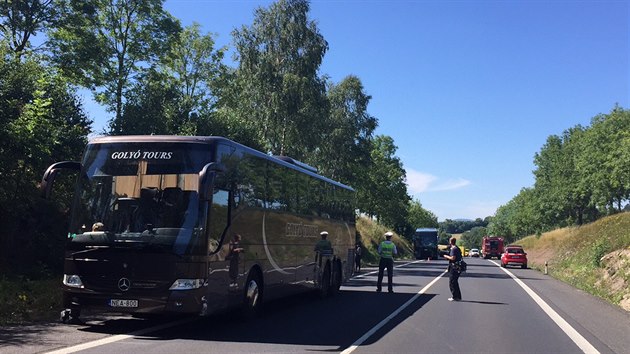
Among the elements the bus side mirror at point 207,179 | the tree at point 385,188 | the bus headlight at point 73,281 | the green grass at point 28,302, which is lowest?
the green grass at point 28,302

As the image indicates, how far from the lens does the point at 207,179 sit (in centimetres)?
806

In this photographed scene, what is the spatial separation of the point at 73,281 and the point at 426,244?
52.9 metres

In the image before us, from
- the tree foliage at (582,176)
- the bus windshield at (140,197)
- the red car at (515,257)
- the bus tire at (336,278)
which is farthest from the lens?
the tree foliage at (582,176)

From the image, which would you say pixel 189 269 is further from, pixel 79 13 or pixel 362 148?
pixel 362 148

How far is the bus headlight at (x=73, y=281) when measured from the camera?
875 centimetres

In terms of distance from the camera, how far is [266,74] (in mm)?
33781

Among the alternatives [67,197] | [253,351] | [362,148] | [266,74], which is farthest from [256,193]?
[362,148]

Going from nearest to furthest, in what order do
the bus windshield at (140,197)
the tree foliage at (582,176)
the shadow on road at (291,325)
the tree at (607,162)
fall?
the bus windshield at (140,197) < the shadow on road at (291,325) < the tree at (607,162) < the tree foliage at (582,176)

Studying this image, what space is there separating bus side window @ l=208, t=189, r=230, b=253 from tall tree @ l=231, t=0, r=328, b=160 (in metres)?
23.9

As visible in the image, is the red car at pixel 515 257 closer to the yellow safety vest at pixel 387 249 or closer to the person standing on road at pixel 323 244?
the yellow safety vest at pixel 387 249

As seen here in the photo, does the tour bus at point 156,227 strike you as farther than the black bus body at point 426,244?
No

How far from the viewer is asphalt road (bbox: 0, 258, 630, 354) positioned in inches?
320

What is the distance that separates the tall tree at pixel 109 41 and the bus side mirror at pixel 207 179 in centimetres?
1756

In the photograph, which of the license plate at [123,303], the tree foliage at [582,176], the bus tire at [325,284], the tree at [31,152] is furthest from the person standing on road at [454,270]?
the tree foliage at [582,176]
